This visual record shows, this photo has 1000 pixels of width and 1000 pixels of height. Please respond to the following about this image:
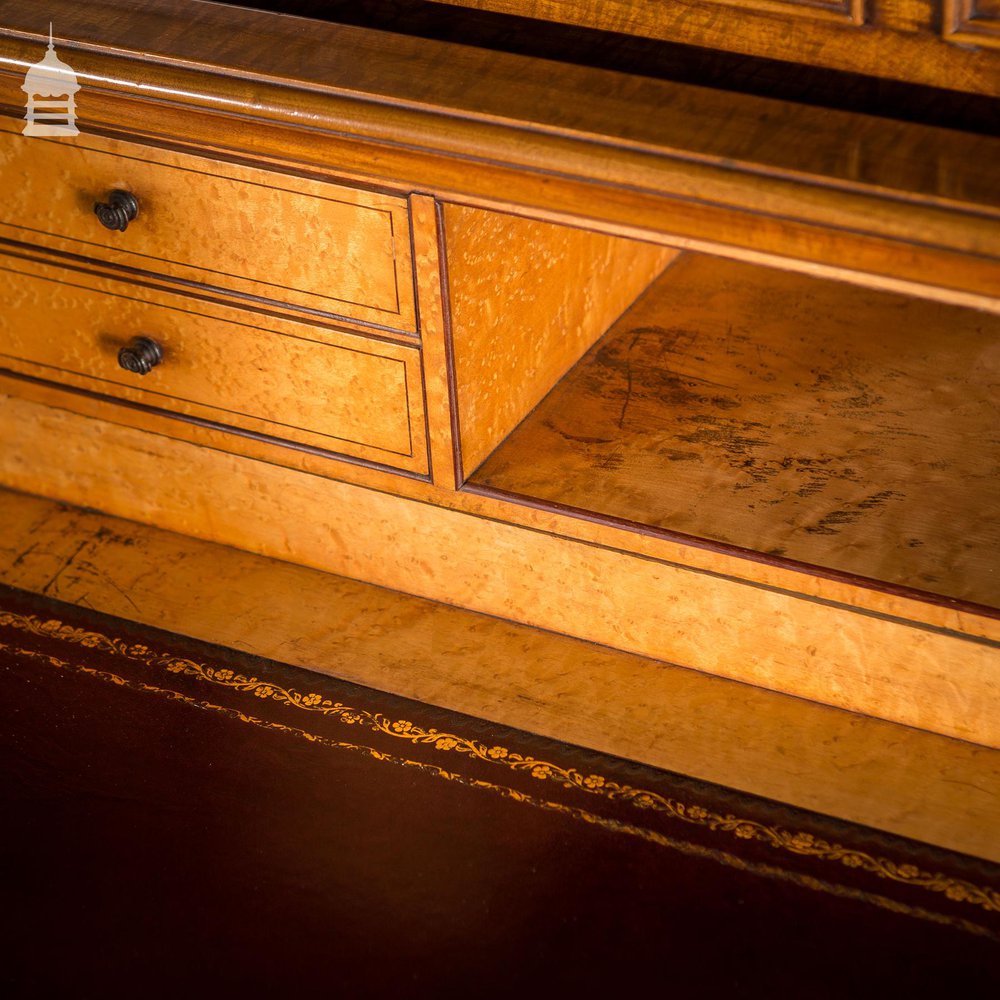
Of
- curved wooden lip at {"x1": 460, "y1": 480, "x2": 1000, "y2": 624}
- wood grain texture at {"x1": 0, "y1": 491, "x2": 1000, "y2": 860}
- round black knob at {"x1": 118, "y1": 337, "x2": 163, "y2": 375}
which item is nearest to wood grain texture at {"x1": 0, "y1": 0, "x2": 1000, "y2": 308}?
round black knob at {"x1": 118, "y1": 337, "x2": 163, "y2": 375}

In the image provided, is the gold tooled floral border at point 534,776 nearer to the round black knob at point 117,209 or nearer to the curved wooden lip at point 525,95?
the round black knob at point 117,209

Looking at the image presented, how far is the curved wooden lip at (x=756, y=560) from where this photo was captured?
1.65 metres

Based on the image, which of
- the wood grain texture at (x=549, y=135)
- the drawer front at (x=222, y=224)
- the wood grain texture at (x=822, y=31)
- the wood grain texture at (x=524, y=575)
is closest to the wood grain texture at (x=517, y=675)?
the wood grain texture at (x=524, y=575)

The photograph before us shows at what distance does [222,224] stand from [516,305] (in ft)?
1.35

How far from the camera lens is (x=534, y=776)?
1.80m

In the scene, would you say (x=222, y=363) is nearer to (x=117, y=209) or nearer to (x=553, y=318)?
(x=117, y=209)

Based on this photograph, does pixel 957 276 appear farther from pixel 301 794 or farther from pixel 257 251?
pixel 301 794

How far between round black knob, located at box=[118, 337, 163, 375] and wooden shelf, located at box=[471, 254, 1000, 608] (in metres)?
0.51

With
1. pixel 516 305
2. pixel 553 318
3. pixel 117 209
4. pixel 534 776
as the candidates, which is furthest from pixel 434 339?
pixel 534 776

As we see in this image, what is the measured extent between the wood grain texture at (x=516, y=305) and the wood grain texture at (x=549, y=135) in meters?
0.16

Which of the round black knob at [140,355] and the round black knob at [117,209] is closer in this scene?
the round black knob at [117,209]

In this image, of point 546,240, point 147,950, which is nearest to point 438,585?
point 546,240

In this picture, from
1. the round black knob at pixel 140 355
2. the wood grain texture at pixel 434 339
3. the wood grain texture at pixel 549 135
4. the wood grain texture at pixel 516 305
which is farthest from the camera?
the round black knob at pixel 140 355

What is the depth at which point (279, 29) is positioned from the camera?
1.65 m
